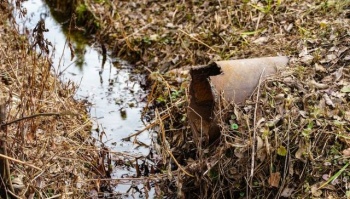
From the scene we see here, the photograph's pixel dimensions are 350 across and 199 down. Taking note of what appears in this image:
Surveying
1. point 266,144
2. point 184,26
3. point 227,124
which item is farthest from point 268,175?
point 184,26

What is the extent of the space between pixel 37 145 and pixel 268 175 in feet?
5.62

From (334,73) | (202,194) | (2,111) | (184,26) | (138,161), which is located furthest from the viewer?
(184,26)

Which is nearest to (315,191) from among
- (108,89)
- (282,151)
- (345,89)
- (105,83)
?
(282,151)

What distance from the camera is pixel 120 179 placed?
4238 mm

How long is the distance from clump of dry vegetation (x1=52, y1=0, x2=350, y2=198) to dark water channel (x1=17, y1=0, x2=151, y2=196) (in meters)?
0.26

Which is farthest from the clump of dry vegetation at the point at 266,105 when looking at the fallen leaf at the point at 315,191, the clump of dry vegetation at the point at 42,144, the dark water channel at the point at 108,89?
the clump of dry vegetation at the point at 42,144

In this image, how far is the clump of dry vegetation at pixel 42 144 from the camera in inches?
137

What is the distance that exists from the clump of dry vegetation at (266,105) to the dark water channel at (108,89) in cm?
26

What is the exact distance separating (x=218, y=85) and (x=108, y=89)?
7.09ft

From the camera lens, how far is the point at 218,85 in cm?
411

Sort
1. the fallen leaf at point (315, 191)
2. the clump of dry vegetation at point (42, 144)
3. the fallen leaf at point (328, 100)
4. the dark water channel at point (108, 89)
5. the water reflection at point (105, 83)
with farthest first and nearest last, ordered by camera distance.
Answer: the water reflection at point (105, 83)
the dark water channel at point (108, 89)
the fallen leaf at point (328, 100)
the fallen leaf at point (315, 191)
the clump of dry vegetation at point (42, 144)

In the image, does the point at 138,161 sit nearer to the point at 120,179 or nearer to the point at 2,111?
the point at 120,179

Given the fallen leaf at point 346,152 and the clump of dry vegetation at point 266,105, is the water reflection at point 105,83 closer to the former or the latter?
the clump of dry vegetation at point 266,105

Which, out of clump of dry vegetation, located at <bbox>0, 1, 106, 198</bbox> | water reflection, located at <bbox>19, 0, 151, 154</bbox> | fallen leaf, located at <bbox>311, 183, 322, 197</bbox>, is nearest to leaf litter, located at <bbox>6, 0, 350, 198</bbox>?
fallen leaf, located at <bbox>311, 183, 322, 197</bbox>
